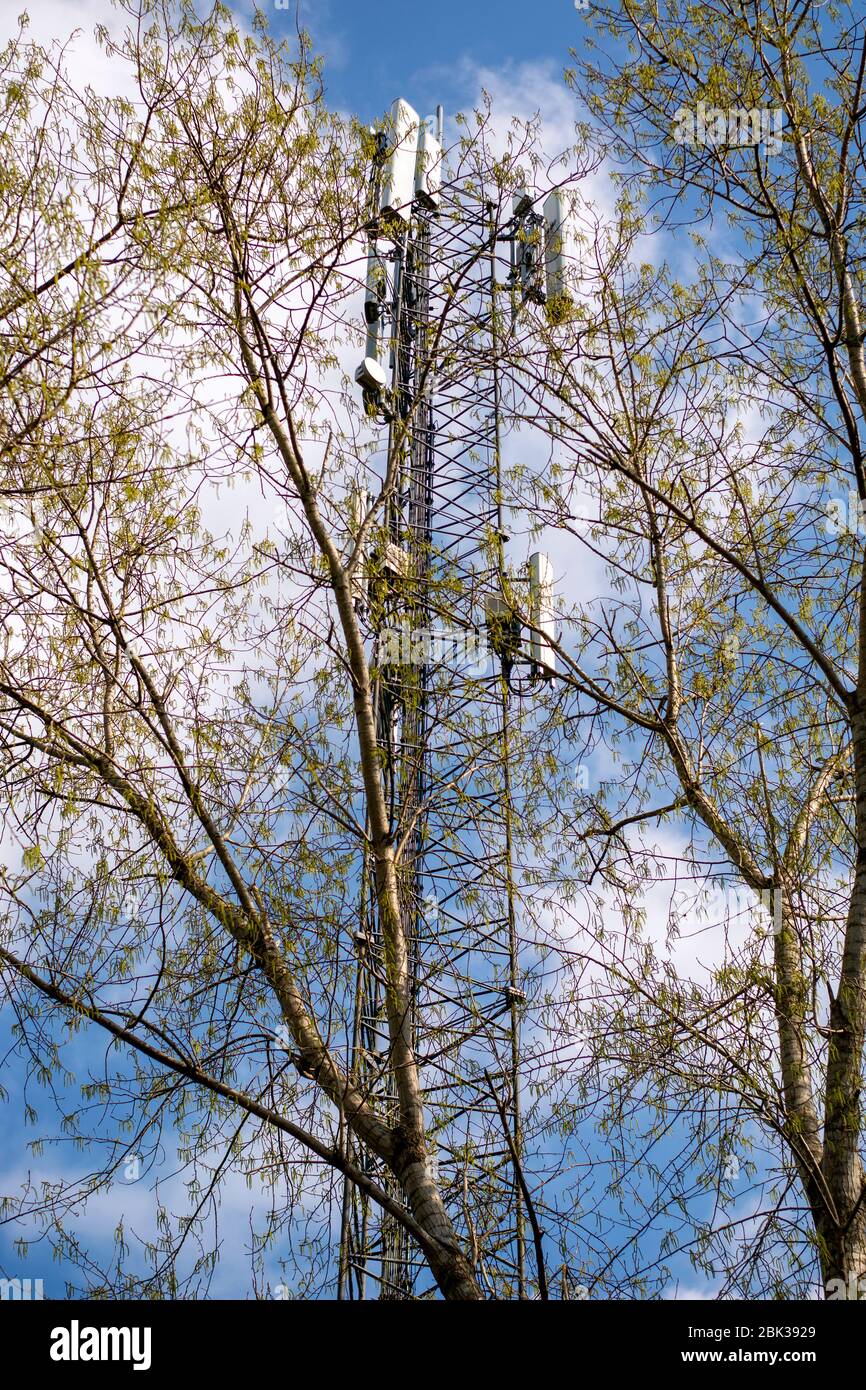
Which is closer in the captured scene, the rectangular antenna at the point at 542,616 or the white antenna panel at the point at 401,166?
the rectangular antenna at the point at 542,616

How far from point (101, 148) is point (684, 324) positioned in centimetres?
305

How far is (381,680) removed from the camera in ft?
20.2

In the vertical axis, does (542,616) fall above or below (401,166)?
below

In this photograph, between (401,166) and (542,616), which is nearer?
(542,616)

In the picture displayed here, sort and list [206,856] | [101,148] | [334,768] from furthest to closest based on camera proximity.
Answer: [101,148]
[334,768]
[206,856]

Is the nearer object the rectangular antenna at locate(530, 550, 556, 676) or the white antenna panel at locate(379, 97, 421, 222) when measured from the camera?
the rectangular antenna at locate(530, 550, 556, 676)

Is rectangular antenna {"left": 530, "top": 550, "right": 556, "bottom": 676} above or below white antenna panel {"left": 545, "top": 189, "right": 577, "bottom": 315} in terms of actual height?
below

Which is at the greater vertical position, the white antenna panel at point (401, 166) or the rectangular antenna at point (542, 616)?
the white antenna panel at point (401, 166)

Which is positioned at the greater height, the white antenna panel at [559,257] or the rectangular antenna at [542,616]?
the white antenna panel at [559,257]

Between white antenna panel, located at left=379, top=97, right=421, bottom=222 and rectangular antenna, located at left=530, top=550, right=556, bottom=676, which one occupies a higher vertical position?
white antenna panel, located at left=379, top=97, right=421, bottom=222
